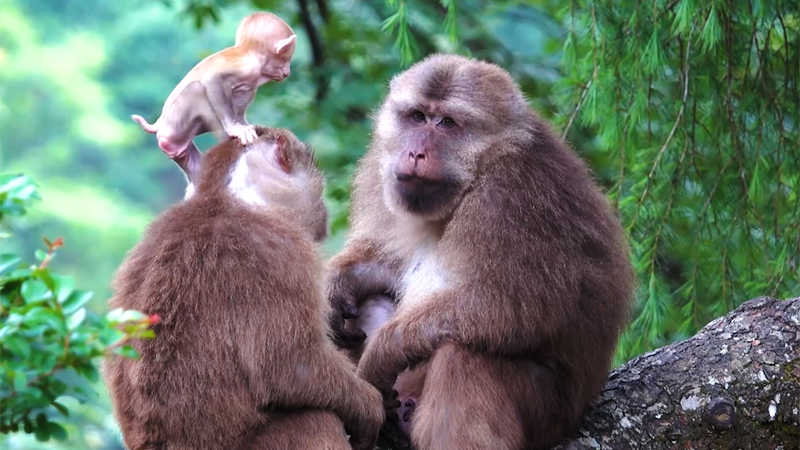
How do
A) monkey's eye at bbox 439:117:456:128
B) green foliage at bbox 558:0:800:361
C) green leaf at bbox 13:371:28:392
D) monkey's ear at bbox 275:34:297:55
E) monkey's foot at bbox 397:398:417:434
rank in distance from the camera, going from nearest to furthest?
1. green leaf at bbox 13:371:28:392
2. monkey's foot at bbox 397:398:417:434
3. monkey's eye at bbox 439:117:456:128
4. monkey's ear at bbox 275:34:297:55
5. green foliage at bbox 558:0:800:361

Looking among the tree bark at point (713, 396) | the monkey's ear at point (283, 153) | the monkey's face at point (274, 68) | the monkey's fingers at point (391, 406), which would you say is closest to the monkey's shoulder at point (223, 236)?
the monkey's ear at point (283, 153)

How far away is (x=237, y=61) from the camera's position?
16.0ft

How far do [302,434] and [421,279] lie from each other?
45.1 inches

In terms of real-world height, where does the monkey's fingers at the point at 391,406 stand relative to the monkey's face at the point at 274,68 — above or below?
below

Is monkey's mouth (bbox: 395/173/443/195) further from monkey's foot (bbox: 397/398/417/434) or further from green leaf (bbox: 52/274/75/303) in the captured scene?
green leaf (bbox: 52/274/75/303)

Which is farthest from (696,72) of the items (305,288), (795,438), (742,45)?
(305,288)

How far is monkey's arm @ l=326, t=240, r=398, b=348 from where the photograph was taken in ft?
15.9

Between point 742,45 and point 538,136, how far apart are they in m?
1.76

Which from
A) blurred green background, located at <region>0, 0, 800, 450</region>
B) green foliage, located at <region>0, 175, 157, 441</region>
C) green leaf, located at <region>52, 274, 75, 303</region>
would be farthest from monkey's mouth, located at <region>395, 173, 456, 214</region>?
green leaf, located at <region>52, 274, 75, 303</region>

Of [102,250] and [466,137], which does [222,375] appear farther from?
[102,250]

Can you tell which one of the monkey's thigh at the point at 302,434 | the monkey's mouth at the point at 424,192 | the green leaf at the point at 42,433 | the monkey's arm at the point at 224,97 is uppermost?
the monkey's arm at the point at 224,97

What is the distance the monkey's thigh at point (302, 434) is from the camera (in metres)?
3.69

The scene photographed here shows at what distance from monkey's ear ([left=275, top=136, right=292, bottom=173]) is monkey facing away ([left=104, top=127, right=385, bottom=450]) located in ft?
0.97

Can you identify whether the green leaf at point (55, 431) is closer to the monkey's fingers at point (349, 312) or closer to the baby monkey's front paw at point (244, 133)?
the baby monkey's front paw at point (244, 133)
